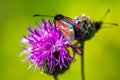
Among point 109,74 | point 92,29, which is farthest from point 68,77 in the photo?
point 92,29

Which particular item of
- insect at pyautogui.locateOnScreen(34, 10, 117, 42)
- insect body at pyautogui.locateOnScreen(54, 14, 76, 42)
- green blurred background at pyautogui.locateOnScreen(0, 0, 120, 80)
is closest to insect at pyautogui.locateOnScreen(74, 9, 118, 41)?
insect at pyautogui.locateOnScreen(34, 10, 117, 42)

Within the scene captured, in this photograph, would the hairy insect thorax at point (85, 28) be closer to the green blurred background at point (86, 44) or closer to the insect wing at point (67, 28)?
the insect wing at point (67, 28)

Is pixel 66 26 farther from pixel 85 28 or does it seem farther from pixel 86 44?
pixel 86 44

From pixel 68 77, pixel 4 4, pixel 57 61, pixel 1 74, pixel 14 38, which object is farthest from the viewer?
pixel 4 4

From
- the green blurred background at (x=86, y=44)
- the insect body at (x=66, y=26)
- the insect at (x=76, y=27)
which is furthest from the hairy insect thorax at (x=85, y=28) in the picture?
the green blurred background at (x=86, y=44)

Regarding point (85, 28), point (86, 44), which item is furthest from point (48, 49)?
point (86, 44)

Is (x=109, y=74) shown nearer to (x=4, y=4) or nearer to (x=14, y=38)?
(x=14, y=38)

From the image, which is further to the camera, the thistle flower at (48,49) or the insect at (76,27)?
the thistle flower at (48,49)
